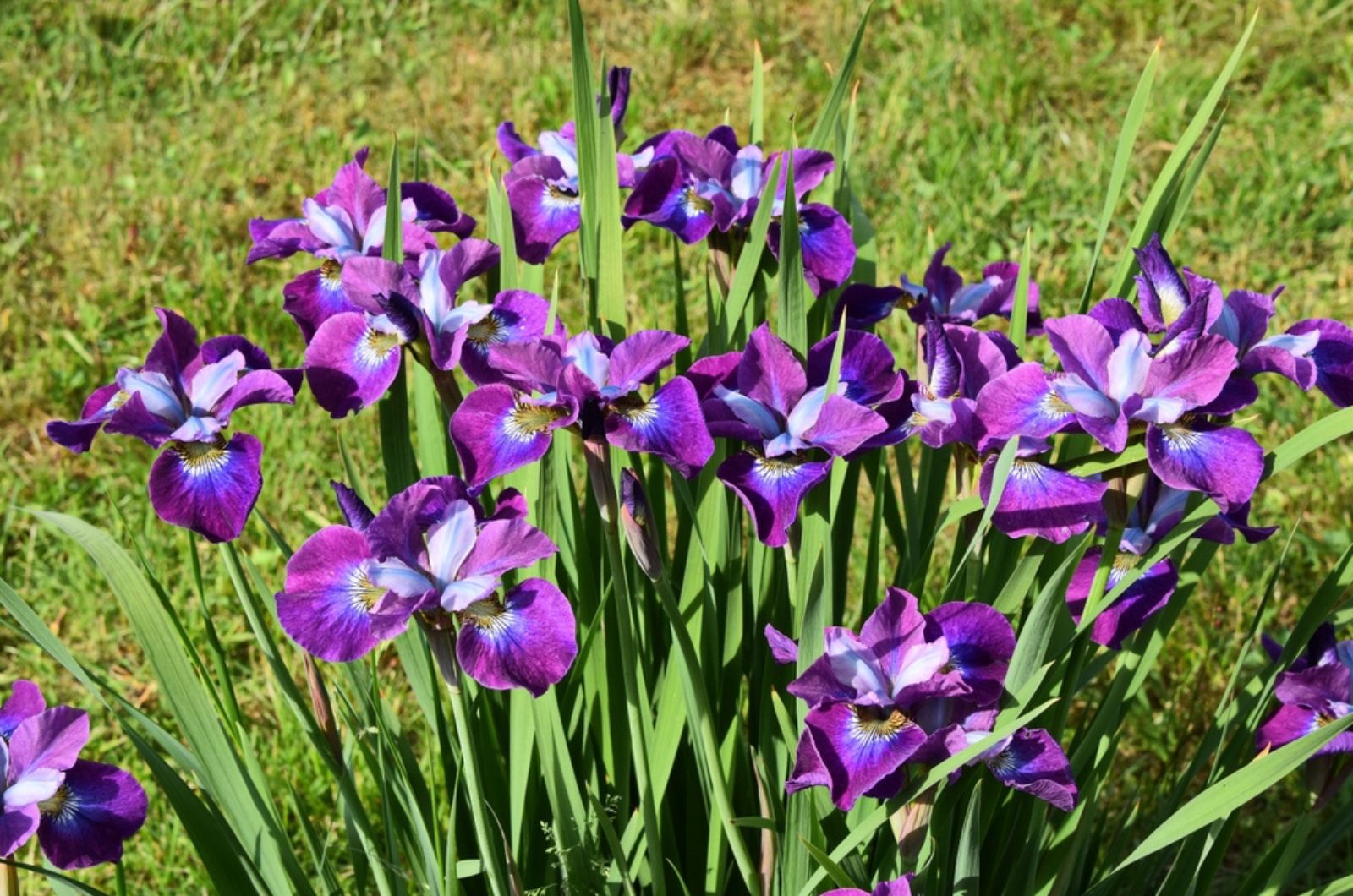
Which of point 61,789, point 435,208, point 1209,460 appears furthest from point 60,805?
point 1209,460

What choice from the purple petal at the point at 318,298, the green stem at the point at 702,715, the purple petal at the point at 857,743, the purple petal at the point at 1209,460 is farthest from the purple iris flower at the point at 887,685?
the purple petal at the point at 318,298

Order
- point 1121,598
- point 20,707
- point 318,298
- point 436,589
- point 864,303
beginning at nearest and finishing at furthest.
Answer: point 436,589 < point 20,707 < point 1121,598 < point 318,298 < point 864,303

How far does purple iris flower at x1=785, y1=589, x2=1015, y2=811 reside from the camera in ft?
3.89

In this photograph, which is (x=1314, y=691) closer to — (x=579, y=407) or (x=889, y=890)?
(x=889, y=890)

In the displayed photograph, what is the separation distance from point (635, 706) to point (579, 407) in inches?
12.9

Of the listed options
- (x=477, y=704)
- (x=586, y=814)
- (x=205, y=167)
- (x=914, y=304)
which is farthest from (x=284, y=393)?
(x=205, y=167)

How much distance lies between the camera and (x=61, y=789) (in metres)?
1.28

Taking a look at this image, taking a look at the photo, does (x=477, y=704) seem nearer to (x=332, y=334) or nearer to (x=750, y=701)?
(x=750, y=701)

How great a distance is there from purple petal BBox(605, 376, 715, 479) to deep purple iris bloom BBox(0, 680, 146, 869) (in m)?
0.56

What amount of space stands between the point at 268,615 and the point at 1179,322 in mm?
1999

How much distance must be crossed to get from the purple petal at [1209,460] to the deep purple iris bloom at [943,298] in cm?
42

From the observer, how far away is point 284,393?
1319 millimetres

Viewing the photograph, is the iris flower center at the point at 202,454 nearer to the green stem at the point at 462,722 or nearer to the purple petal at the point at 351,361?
the purple petal at the point at 351,361

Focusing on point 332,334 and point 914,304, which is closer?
point 332,334
